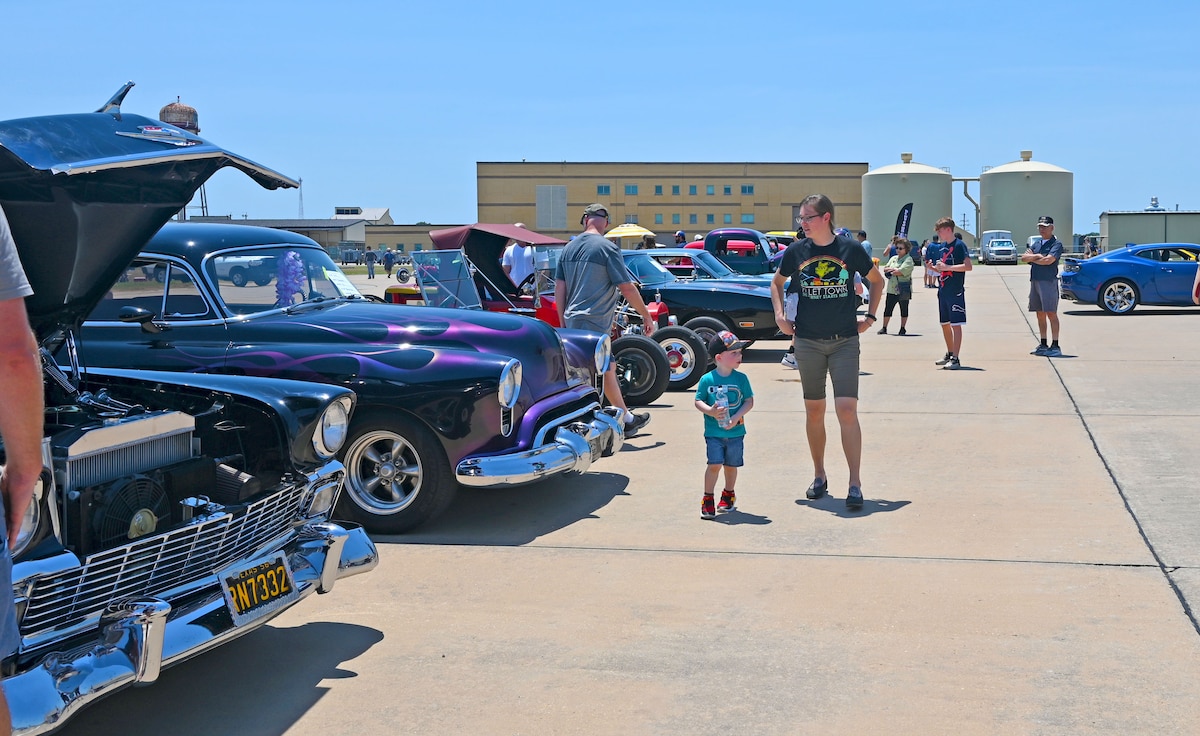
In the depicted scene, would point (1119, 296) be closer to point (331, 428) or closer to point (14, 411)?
point (331, 428)

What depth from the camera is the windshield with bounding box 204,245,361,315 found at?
6789 mm

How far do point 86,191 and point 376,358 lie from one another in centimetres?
244

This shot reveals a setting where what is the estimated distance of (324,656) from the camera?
4.47 meters

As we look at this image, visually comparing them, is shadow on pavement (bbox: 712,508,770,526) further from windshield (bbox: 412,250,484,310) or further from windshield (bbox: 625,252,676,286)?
windshield (bbox: 625,252,676,286)

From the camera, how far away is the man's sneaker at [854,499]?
661 centimetres

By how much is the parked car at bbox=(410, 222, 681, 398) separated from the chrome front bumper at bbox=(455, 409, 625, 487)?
3278 millimetres

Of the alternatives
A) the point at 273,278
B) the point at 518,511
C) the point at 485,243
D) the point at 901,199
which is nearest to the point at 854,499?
the point at 518,511

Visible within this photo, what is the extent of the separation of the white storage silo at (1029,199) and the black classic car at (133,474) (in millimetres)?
68245

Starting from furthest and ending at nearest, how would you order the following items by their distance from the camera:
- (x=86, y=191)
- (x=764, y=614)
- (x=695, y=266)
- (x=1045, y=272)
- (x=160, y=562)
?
(x=695, y=266)
(x=1045, y=272)
(x=764, y=614)
(x=86, y=191)
(x=160, y=562)

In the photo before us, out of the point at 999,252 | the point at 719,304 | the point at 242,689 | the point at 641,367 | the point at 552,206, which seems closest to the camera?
the point at 242,689

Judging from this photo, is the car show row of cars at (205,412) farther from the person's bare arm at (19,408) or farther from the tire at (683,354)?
the tire at (683,354)

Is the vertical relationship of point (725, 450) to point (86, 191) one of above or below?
below

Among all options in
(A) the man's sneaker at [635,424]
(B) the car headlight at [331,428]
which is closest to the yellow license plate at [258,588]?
(B) the car headlight at [331,428]

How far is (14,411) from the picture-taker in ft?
8.42
